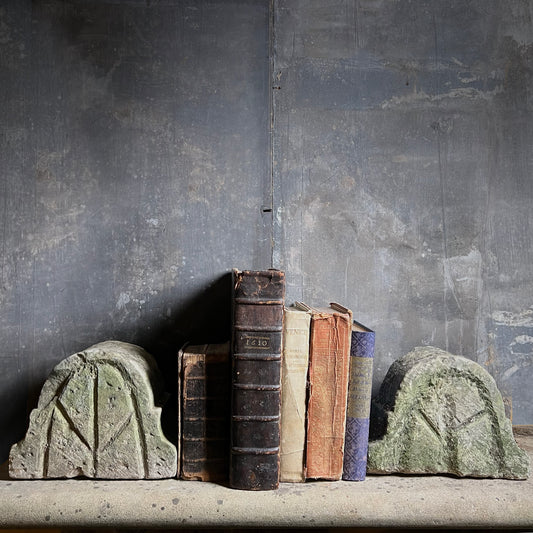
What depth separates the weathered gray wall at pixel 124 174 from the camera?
1753mm

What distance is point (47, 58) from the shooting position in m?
1.77

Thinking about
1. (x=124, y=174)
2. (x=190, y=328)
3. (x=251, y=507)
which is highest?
(x=124, y=174)

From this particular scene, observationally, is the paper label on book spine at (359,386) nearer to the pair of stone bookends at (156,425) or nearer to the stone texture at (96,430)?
the pair of stone bookends at (156,425)

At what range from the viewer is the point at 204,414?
1442 mm

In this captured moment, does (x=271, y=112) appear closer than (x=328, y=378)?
No

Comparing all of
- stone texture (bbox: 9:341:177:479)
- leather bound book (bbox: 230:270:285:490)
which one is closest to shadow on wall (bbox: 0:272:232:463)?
stone texture (bbox: 9:341:177:479)

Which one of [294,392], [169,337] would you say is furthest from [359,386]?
[169,337]

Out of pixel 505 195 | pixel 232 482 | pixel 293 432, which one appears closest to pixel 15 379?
pixel 232 482

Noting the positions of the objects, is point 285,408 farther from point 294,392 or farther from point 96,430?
point 96,430

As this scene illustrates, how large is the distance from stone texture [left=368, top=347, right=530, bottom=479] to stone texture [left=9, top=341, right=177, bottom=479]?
0.63 metres

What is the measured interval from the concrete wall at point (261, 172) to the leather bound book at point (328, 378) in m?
0.37

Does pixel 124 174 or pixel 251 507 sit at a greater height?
pixel 124 174

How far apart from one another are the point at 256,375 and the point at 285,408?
14 centimetres

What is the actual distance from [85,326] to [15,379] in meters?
0.28
